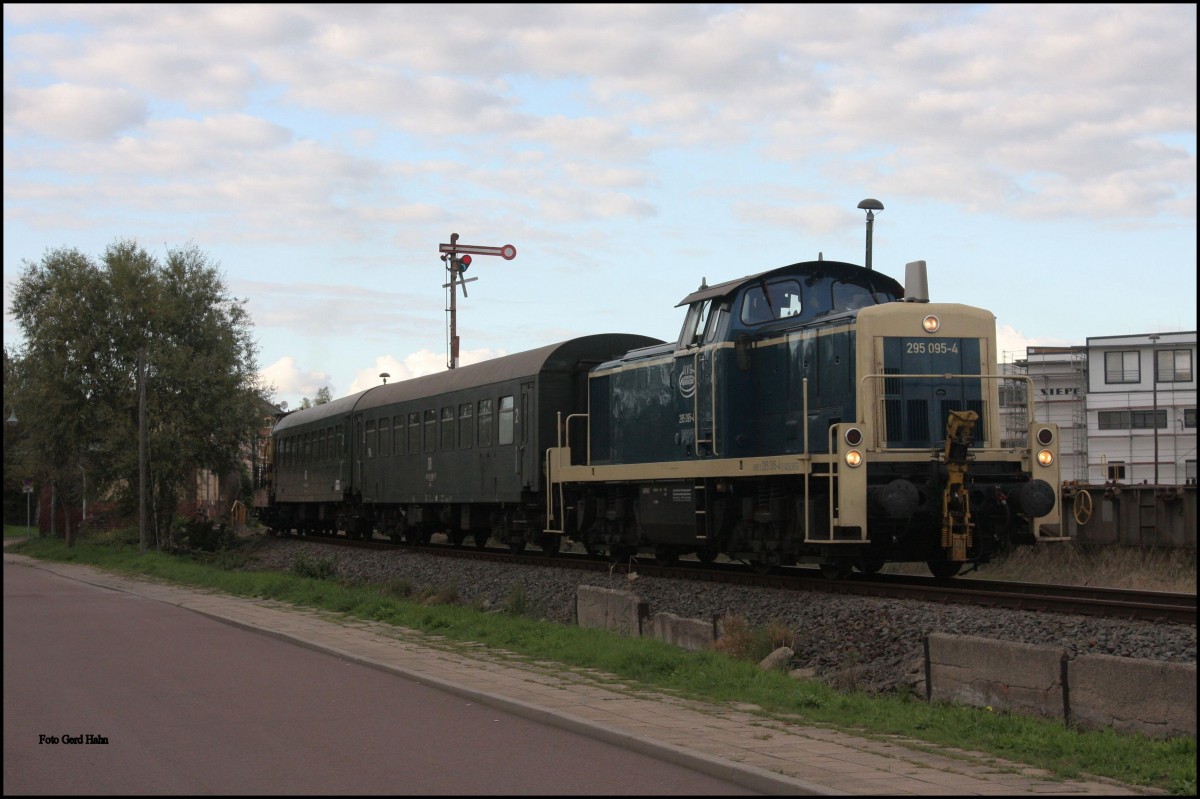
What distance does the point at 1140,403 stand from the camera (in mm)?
76500

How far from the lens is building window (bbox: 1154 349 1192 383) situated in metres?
75.1

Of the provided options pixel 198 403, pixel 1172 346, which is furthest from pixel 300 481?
pixel 1172 346

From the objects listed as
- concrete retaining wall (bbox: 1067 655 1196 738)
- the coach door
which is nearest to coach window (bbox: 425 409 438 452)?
the coach door

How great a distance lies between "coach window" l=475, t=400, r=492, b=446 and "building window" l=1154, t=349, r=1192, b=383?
6250 cm

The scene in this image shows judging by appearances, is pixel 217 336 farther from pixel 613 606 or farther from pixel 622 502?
pixel 613 606

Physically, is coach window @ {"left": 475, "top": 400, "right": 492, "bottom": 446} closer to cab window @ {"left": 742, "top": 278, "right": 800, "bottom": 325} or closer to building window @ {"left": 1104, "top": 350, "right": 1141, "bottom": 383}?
cab window @ {"left": 742, "top": 278, "right": 800, "bottom": 325}

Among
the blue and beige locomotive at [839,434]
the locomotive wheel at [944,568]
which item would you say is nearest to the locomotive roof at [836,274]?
the blue and beige locomotive at [839,434]

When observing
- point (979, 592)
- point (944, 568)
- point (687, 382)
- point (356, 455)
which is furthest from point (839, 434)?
point (356, 455)

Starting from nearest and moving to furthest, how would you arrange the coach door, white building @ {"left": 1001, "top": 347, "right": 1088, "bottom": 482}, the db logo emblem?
the db logo emblem, the coach door, white building @ {"left": 1001, "top": 347, "right": 1088, "bottom": 482}

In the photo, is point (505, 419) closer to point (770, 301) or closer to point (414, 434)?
point (414, 434)

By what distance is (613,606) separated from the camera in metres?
14.9

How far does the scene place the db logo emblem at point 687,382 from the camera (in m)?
17.8

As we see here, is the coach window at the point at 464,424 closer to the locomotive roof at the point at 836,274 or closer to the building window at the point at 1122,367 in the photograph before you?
the locomotive roof at the point at 836,274

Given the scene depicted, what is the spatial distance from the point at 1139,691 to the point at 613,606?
739cm
